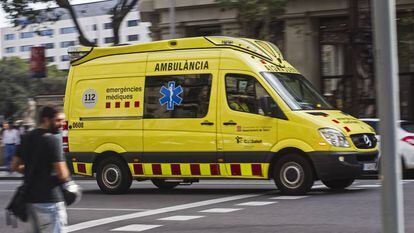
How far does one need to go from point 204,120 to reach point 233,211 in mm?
2470

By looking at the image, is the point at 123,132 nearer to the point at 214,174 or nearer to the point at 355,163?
the point at 214,174

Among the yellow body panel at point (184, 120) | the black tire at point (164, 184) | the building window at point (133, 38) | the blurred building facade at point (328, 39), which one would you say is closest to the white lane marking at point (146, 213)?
the yellow body panel at point (184, 120)

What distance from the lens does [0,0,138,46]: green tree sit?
22906mm

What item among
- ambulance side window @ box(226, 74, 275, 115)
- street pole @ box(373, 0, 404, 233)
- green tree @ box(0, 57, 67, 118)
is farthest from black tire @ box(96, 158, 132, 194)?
green tree @ box(0, 57, 67, 118)

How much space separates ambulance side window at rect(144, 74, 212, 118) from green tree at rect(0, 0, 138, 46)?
1040 cm

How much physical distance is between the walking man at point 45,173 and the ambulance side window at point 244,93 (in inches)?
254

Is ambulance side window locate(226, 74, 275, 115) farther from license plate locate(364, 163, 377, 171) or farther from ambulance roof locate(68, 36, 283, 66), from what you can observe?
license plate locate(364, 163, 377, 171)

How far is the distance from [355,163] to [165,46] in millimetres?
4194

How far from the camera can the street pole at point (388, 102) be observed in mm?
4207

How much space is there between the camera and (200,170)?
39.9 ft

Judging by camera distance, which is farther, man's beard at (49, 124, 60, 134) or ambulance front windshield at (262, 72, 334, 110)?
ambulance front windshield at (262, 72, 334, 110)

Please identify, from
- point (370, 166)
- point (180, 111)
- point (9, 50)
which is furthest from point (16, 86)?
point (370, 166)

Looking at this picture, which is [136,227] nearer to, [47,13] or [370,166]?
[370,166]

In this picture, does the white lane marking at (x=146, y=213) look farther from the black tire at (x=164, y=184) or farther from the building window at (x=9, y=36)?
the building window at (x=9, y=36)
